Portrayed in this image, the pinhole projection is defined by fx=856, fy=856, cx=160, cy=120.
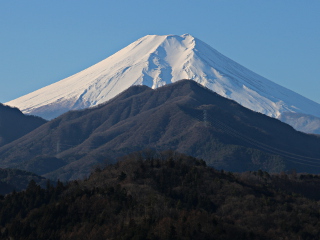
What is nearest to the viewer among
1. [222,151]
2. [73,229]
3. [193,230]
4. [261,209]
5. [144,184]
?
[193,230]

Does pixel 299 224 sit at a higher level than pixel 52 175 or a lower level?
higher

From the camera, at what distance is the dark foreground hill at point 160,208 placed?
6091 centimetres

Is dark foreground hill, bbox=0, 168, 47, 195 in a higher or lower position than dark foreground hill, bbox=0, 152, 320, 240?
lower

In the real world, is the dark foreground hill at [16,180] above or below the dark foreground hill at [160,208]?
below

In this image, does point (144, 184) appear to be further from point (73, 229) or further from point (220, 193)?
point (73, 229)

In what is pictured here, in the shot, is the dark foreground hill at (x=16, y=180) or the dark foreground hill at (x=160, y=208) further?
the dark foreground hill at (x=16, y=180)

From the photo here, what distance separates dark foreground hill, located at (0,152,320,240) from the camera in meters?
60.9

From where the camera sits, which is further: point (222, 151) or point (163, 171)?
point (222, 151)

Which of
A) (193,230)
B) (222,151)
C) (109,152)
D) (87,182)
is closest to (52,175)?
(109,152)

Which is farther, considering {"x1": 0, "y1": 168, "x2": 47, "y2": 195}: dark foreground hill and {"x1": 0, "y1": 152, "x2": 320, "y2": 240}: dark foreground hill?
{"x1": 0, "y1": 168, "x2": 47, "y2": 195}: dark foreground hill

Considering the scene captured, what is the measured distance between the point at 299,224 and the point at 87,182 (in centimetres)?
2181

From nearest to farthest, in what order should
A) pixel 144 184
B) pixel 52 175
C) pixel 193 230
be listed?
pixel 193 230, pixel 144 184, pixel 52 175

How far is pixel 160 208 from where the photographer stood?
6556cm

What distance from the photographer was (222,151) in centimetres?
17512
